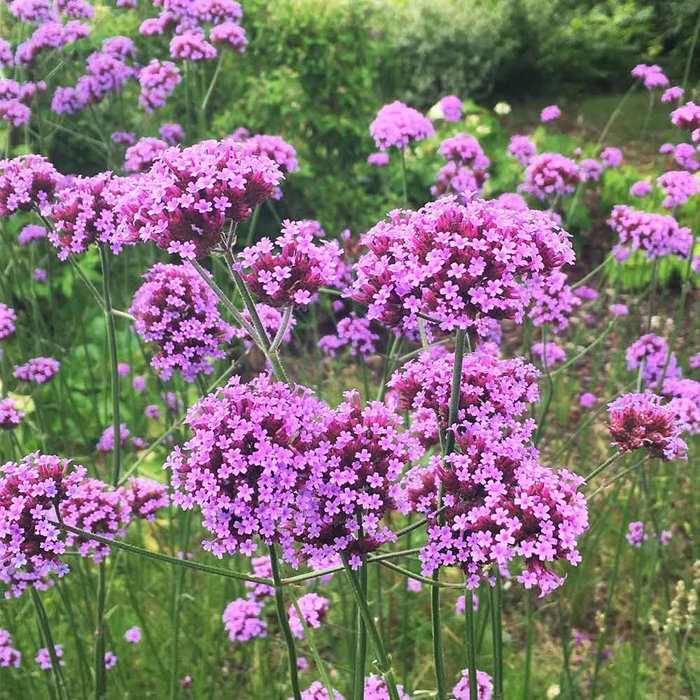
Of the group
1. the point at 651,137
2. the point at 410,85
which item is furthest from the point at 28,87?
the point at 410,85

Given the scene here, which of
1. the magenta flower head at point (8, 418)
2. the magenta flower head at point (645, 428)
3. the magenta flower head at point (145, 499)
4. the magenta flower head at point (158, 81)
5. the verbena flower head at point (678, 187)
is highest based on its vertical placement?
the magenta flower head at point (158, 81)

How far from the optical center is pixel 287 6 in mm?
6871

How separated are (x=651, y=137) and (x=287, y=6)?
5.52m

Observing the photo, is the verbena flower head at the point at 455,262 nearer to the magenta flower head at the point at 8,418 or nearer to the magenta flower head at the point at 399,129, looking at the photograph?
the magenta flower head at the point at 8,418

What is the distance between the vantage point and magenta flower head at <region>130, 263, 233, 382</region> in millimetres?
2115

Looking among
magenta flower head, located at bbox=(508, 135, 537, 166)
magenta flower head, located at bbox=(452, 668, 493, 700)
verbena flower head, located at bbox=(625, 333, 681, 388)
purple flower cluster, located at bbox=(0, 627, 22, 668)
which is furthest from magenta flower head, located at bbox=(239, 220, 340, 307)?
magenta flower head, located at bbox=(508, 135, 537, 166)

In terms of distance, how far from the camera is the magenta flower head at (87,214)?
2.04 meters

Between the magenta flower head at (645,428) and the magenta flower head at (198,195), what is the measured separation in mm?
901

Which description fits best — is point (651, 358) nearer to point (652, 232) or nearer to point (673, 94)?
point (652, 232)

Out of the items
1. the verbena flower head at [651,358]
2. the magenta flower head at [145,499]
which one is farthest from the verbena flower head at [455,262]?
the verbena flower head at [651,358]

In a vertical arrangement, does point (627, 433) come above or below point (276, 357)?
below

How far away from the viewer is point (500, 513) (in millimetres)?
1316

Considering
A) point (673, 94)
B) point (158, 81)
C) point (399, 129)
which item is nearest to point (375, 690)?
point (399, 129)

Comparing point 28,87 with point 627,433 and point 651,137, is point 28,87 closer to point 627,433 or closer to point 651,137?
point 627,433
